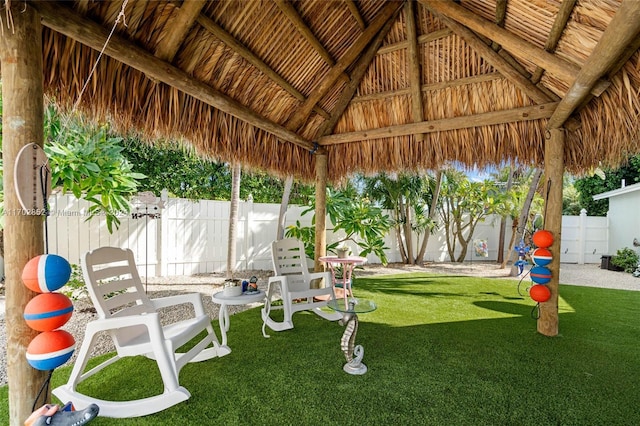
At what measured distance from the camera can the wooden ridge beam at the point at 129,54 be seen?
1.75 metres

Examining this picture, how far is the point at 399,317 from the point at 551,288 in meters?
1.61

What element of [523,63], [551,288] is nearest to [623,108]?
[523,63]

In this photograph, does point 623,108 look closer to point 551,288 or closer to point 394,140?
point 551,288

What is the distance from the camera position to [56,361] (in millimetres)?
1506

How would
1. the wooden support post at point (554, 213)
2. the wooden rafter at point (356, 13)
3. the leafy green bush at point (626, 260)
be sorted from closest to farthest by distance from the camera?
the wooden rafter at point (356, 13), the wooden support post at point (554, 213), the leafy green bush at point (626, 260)

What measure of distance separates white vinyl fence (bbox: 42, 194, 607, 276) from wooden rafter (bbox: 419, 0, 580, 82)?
4420 millimetres

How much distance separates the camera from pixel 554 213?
3.37 m

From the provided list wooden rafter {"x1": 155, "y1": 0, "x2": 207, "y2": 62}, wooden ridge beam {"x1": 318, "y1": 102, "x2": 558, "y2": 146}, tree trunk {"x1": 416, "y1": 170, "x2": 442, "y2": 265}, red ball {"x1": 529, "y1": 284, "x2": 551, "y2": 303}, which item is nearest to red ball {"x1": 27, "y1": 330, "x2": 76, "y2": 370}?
wooden rafter {"x1": 155, "y1": 0, "x2": 207, "y2": 62}

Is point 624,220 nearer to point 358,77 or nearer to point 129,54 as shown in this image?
point 358,77

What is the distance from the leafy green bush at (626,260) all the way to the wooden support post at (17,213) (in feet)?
35.3

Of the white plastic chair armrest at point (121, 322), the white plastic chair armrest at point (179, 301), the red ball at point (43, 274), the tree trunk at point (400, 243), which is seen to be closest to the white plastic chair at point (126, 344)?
the white plastic chair armrest at point (121, 322)

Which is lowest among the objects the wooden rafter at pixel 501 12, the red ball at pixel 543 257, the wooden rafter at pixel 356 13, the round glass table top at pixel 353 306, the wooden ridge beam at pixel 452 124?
the round glass table top at pixel 353 306

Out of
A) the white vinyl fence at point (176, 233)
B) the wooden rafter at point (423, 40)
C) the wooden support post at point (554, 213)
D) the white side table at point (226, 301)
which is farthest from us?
the white vinyl fence at point (176, 233)

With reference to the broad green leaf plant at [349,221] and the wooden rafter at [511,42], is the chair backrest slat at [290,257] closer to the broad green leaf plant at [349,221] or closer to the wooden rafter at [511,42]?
the broad green leaf plant at [349,221]
